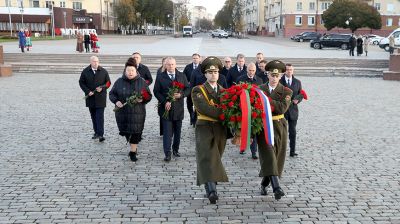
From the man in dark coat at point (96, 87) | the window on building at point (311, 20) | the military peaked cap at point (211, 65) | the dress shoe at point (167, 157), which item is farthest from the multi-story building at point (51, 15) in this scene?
the military peaked cap at point (211, 65)

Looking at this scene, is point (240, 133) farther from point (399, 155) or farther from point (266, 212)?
point (399, 155)

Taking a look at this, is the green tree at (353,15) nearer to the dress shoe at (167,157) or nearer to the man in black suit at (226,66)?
the man in black suit at (226,66)

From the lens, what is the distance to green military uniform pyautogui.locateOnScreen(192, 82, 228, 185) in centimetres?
585

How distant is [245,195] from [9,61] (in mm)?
24081

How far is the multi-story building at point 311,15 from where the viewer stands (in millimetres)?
76375

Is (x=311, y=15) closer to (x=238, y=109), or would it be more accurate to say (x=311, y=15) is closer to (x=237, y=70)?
(x=237, y=70)

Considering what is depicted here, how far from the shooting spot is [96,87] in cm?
928

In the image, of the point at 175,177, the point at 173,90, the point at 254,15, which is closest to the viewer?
the point at 175,177

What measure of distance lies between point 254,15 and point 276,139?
117m

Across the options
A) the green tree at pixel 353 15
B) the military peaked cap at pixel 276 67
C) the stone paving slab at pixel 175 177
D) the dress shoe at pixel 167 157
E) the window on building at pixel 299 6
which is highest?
the window on building at pixel 299 6

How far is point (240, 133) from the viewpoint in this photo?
5.67 meters

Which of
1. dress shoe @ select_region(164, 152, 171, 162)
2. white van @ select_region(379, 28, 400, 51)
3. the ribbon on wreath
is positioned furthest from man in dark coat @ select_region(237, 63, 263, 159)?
white van @ select_region(379, 28, 400, 51)

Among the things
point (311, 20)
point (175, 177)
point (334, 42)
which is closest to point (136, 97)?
point (175, 177)

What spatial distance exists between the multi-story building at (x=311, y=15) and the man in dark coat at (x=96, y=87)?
7188 cm
